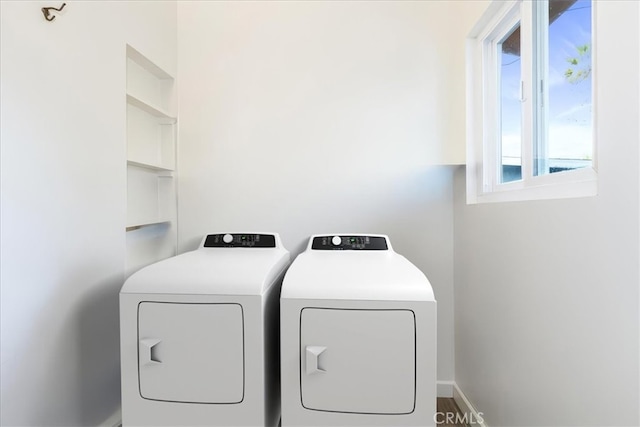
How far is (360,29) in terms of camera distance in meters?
2.39

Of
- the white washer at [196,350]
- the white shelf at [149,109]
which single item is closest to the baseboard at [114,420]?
the white washer at [196,350]

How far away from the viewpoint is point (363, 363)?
1255mm

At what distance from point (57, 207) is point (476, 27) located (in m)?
2.28

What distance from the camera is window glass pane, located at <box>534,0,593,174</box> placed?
1.26 m

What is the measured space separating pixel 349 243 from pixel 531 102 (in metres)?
1.13

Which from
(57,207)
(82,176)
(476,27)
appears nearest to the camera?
(57,207)

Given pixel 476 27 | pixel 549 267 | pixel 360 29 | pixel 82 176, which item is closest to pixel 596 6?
pixel 549 267

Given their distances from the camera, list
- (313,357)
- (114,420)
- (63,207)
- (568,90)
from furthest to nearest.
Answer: (114,420)
(63,207)
(568,90)
(313,357)

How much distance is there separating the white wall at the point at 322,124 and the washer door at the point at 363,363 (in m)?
1.17

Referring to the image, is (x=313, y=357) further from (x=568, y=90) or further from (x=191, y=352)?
(x=568, y=90)

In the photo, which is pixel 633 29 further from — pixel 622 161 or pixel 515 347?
pixel 515 347

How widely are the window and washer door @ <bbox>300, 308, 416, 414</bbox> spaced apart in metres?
0.79

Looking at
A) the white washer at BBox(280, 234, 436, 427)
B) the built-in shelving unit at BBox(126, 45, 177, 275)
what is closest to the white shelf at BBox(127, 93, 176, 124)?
the built-in shelving unit at BBox(126, 45, 177, 275)

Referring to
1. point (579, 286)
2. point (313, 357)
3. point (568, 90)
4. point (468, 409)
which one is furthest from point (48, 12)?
point (468, 409)
